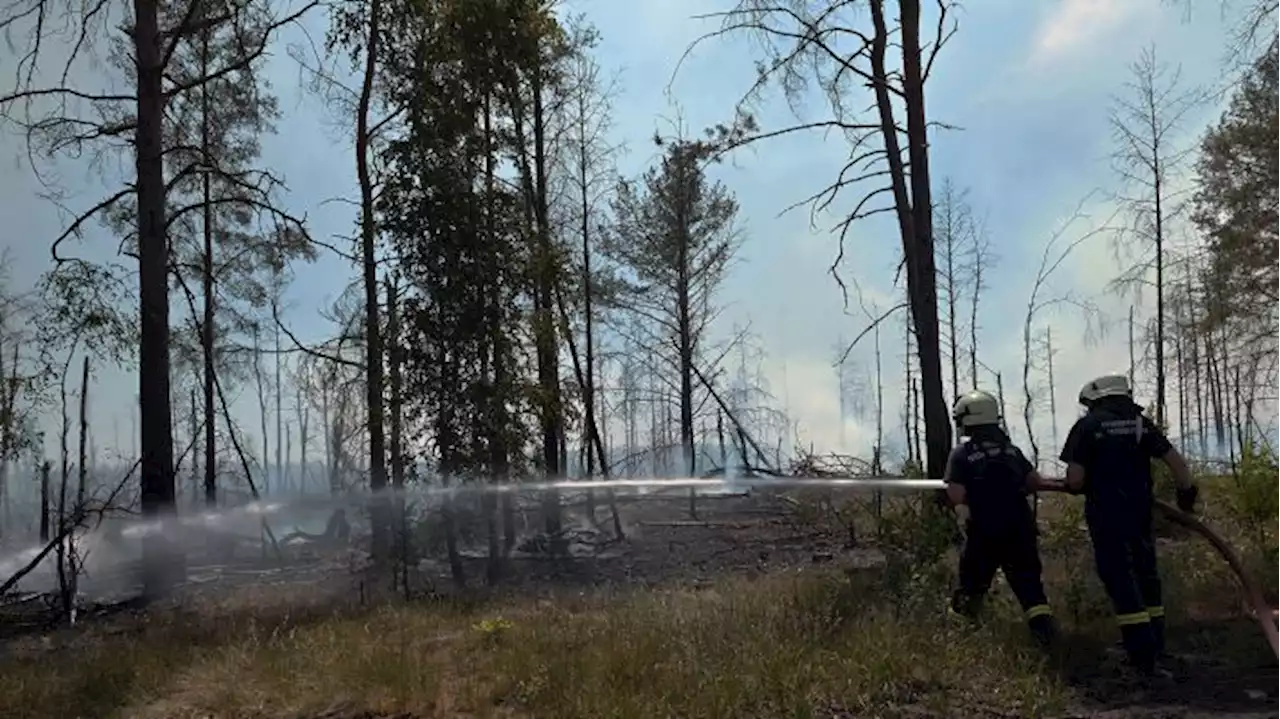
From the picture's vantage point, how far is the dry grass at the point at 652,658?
5391 mm

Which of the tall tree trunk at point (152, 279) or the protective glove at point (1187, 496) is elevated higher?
the tall tree trunk at point (152, 279)

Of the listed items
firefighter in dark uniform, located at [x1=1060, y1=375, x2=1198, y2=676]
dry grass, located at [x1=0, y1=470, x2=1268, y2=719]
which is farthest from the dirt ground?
firefighter in dark uniform, located at [x1=1060, y1=375, x2=1198, y2=676]

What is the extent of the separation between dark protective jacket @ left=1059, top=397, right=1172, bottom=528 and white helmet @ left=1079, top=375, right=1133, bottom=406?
37 millimetres

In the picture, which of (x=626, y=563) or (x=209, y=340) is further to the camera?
(x=209, y=340)

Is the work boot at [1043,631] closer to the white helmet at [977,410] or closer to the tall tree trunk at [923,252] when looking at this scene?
the white helmet at [977,410]

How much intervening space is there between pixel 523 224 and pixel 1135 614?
8368 mm

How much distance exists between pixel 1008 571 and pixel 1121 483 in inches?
35.1

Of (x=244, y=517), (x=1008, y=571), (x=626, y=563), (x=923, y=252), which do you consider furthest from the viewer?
(x=244, y=517)

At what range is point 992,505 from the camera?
667 centimetres

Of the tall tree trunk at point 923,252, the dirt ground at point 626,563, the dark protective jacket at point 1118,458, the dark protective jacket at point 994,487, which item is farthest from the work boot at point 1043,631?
the tall tree trunk at point 923,252

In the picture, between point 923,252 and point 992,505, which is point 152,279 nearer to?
point 923,252

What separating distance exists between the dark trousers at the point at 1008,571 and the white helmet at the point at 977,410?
705 mm

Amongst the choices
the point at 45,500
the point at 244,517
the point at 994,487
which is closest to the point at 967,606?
the point at 994,487

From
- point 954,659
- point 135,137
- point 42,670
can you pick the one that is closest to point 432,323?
point 135,137
